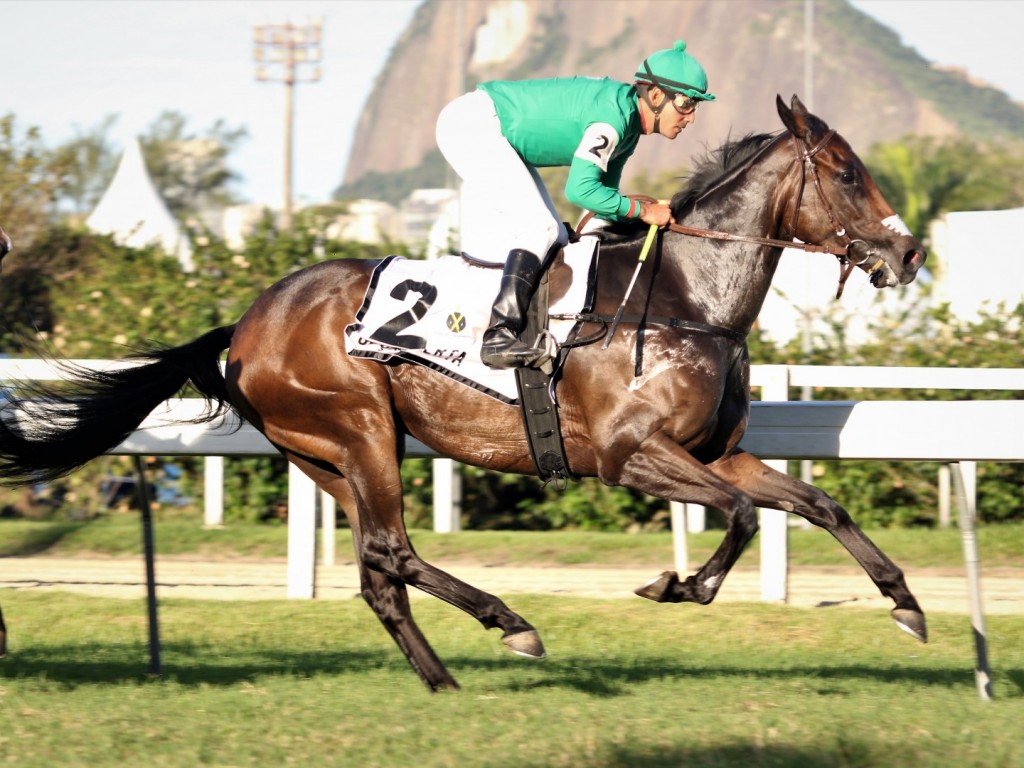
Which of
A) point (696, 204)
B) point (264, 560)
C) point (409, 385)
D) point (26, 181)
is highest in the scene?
point (26, 181)

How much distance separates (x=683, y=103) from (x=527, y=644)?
75.7 inches

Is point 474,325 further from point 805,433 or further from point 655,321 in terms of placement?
point 805,433

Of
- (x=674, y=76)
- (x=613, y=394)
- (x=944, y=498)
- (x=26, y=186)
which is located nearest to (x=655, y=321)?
(x=613, y=394)

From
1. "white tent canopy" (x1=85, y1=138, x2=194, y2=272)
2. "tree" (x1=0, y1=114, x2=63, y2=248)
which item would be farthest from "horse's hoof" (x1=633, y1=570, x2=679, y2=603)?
"white tent canopy" (x1=85, y1=138, x2=194, y2=272)

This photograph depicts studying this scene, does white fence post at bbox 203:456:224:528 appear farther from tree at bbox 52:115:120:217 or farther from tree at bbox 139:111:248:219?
tree at bbox 139:111:248:219

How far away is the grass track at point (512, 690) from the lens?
3.71 meters

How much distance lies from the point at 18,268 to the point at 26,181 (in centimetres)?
170

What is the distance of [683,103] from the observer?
4.90 m

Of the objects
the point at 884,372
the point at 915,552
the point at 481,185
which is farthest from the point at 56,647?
the point at 915,552

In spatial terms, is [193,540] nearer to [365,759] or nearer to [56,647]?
A: [56,647]

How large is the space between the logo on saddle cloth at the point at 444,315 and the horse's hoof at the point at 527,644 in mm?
816

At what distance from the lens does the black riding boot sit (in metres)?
4.78

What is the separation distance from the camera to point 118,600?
7047 mm

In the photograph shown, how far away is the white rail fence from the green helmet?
1.27 meters
